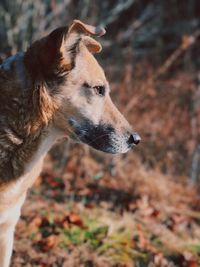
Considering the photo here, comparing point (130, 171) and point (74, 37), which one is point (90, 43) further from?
point (130, 171)

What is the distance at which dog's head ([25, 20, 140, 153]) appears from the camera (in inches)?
153

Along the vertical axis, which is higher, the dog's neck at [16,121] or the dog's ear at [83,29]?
the dog's ear at [83,29]

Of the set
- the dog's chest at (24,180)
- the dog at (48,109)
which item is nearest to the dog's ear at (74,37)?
the dog at (48,109)

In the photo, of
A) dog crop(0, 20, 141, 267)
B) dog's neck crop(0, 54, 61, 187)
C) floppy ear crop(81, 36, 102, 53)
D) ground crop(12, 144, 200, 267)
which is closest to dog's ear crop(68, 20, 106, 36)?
dog crop(0, 20, 141, 267)

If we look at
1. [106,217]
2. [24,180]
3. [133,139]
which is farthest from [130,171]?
[24,180]

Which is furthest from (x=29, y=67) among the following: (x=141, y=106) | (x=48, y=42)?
(x=141, y=106)

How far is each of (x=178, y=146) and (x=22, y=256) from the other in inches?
186

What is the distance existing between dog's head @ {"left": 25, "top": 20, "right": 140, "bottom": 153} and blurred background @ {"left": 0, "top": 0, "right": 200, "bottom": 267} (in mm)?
1179

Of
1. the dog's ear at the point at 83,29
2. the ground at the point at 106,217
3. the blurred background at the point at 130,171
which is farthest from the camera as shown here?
the blurred background at the point at 130,171

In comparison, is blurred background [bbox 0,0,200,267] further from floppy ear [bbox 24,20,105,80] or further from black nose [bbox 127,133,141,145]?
black nose [bbox 127,133,141,145]

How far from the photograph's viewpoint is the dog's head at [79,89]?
3.88 m

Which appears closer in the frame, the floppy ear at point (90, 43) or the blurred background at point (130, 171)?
the floppy ear at point (90, 43)

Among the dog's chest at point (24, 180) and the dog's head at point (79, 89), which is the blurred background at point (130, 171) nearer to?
the dog's chest at point (24, 180)

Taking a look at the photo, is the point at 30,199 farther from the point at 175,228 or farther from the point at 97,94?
the point at 97,94
